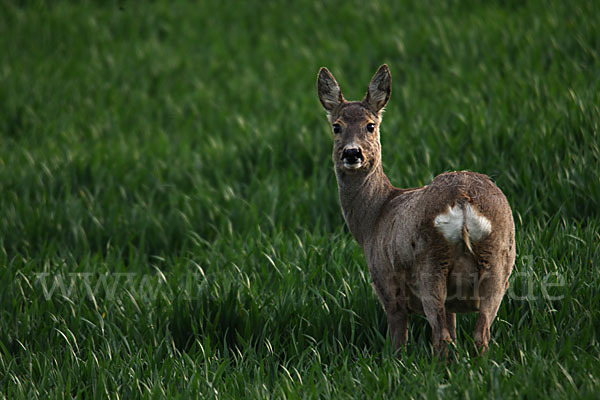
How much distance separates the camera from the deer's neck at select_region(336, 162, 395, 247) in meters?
4.72

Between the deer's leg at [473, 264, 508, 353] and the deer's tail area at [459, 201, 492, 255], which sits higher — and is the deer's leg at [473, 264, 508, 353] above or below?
below

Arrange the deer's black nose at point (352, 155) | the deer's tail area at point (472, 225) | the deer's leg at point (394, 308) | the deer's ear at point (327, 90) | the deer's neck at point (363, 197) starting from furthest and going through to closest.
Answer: the deer's ear at point (327, 90) < the deer's neck at point (363, 197) < the deer's black nose at point (352, 155) < the deer's leg at point (394, 308) < the deer's tail area at point (472, 225)

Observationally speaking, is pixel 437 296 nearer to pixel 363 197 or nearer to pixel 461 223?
pixel 461 223

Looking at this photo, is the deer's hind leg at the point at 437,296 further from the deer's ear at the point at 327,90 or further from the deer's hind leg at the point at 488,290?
the deer's ear at the point at 327,90

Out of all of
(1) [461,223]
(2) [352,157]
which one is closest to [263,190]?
(2) [352,157]

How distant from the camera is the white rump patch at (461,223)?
3.68 metres

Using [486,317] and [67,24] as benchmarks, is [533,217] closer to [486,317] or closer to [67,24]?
[486,317]

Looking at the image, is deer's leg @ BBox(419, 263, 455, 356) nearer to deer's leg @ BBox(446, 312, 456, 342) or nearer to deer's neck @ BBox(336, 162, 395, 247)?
deer's leg @ BBox(446, 312, 456, 342)

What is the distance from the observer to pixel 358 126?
4668 mm

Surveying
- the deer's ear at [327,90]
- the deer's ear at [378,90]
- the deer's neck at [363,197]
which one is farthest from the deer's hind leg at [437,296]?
the deer's ear at [327,90]

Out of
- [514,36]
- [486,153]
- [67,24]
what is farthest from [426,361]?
[67,24]

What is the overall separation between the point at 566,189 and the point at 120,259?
355 cm

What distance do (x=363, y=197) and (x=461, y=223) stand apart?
117 centimetres

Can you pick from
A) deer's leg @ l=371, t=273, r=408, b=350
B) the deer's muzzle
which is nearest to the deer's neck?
the deer's muzzle
